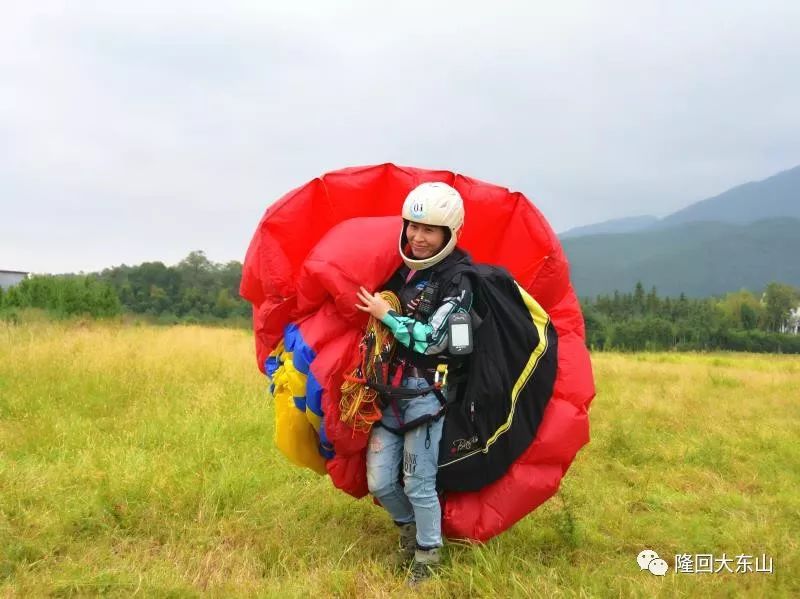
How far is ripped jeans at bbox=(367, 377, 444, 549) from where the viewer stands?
3.06 m

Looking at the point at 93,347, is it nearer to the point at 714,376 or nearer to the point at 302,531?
the point at 302,531

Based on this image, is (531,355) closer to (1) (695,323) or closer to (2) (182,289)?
(2) (182,289)

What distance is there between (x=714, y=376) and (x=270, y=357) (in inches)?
435

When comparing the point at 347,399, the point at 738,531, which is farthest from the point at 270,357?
the point at 738,531

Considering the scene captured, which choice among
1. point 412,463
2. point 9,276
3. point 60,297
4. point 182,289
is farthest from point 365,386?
point 9,276

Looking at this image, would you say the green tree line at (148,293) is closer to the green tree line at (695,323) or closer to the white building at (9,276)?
the white building at (9,276)

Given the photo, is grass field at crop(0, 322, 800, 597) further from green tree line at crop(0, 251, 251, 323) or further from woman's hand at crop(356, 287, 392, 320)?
green tree line at crop(0, 251, 251, 323)

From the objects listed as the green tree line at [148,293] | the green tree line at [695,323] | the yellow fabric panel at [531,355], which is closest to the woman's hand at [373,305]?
the yellow fabric panel at [531,355]

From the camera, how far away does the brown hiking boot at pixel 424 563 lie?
3.23 meters

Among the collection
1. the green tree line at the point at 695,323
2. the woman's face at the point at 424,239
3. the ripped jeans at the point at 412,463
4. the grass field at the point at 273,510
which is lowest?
the green tree line at the point at 695,323

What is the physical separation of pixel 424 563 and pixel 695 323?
56.9 meters

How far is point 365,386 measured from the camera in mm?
2988

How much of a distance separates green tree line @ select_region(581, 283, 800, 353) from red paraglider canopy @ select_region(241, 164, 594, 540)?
121 feet

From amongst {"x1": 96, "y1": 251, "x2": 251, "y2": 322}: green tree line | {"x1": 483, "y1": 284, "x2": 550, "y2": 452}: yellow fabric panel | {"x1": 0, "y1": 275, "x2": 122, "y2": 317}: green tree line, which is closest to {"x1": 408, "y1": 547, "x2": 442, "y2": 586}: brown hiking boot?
{"x1": 483, "y1": 284, "x2": 550, "y2": 452}: yellow fabric panel
